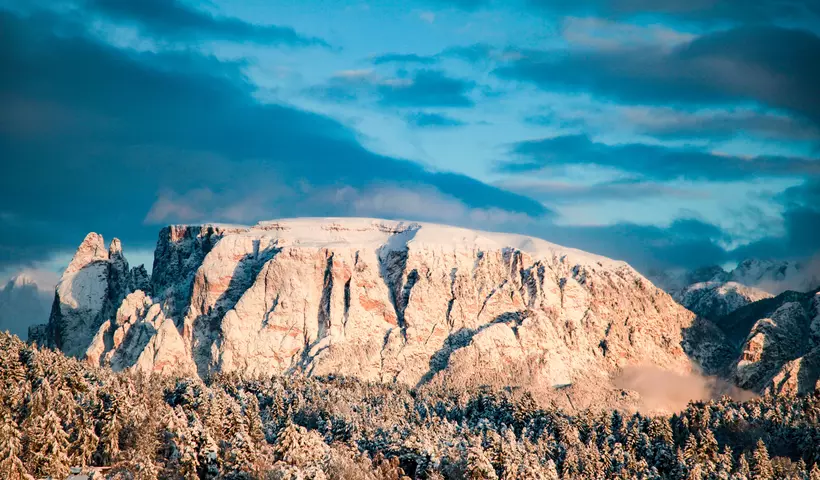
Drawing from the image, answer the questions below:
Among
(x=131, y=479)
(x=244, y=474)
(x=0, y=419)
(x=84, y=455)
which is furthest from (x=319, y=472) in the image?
(x=0, y=419)

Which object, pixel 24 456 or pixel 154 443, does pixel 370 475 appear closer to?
pixel 154 443

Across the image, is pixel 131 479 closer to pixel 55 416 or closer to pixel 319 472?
pixel 55 416

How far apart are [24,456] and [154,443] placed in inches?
860

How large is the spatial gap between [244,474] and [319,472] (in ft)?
44.7

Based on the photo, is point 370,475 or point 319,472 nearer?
point 319,472

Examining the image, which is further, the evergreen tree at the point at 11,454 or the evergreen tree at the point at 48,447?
the evergreen tree at the point at 48,447

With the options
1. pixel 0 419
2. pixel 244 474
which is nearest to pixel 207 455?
pixel 244 474

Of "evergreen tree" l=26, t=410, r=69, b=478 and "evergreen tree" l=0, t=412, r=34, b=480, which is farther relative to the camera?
"evergreen tree" l=26, t=410, r=69, b=478

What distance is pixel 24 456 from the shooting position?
18750cm

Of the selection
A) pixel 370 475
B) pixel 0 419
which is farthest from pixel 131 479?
pixel 370 475

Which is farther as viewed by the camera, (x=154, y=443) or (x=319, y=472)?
(x=154, y=443)

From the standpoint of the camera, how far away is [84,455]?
196875 mm

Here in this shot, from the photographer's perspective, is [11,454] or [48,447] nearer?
[11,454]

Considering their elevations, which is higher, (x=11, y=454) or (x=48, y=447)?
(x=48, y=447)
